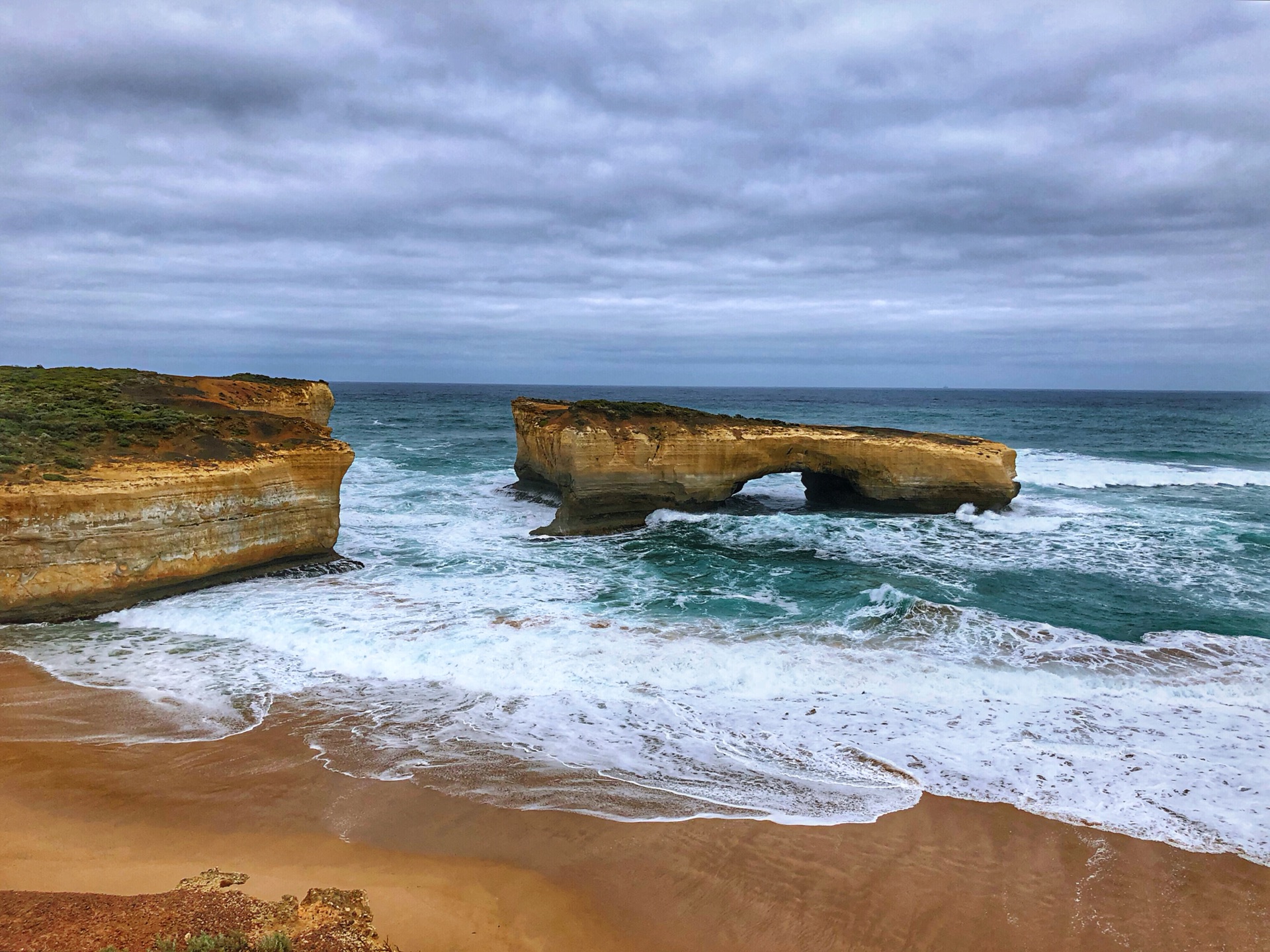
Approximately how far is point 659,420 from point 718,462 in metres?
2.12

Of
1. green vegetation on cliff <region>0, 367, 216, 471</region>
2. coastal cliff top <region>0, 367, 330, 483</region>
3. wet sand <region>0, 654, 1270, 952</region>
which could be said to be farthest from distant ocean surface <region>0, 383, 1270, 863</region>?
green vegetation on cliff <region>0, 367, 216, 471</region>

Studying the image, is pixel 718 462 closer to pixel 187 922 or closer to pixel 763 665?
pixel 763 665

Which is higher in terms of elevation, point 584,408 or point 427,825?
point 584,408

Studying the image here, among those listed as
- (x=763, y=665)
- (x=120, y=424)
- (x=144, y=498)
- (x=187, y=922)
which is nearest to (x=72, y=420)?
(x=120, y=424)

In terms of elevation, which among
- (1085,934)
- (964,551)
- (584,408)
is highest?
(584,408)

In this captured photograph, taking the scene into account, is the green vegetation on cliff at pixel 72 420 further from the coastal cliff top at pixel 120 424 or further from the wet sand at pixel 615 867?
the wet sand at pixel 615 867

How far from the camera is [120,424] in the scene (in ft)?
46.1

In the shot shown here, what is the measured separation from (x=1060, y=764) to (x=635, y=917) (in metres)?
5.23

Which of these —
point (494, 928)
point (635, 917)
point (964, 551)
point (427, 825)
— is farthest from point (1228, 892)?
point (964, 551)

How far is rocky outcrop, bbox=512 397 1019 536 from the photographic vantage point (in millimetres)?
19453

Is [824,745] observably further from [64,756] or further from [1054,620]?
[64,756]

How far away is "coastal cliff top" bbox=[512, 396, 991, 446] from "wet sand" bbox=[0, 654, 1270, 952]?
513 inches

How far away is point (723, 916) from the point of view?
234 inches

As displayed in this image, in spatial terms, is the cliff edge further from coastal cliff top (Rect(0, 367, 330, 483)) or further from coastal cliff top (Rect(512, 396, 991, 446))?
coastal cliff top (Rect(512, 396, 991, 446))
